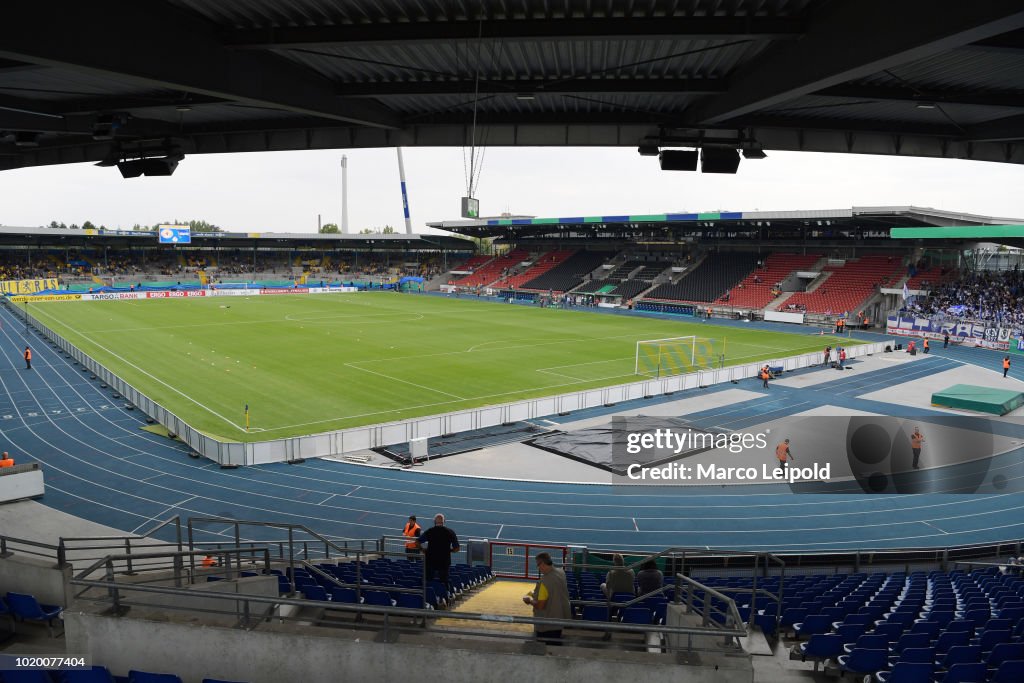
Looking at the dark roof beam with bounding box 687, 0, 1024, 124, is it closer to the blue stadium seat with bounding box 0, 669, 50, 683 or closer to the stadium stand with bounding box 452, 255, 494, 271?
the blue stadium seat with bounding box 0, 669, 50, 683

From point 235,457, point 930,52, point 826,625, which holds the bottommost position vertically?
point 235,457

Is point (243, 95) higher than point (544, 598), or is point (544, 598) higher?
point (243, 95)

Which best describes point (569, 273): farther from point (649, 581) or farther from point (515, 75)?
point (649, 581)

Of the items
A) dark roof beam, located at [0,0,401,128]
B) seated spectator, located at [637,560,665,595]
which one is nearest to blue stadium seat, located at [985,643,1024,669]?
seated spectator, located at [637,560,665,595]

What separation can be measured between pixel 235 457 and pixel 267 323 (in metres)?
35.8

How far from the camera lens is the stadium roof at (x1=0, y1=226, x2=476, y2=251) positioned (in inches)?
3359

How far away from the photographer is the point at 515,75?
32.8ft

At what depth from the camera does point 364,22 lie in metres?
7.79

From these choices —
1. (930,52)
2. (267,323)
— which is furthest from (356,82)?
(267,323)

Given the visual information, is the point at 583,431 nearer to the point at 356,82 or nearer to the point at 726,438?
the point at 726,438

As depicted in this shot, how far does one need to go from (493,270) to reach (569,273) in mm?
16166

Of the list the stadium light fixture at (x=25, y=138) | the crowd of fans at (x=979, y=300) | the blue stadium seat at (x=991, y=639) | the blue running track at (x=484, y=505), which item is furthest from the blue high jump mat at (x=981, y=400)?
the stadium light fixture at (x=25, y=138)

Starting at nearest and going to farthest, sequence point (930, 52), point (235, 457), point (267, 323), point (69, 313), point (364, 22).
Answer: point (930, 52) < point (364, 22) < point (235, 457) < point (267, 323) < point (69, 313)
